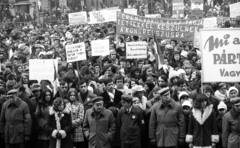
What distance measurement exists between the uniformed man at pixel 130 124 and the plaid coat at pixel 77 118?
709mm

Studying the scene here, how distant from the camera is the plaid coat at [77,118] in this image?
10.4 metres

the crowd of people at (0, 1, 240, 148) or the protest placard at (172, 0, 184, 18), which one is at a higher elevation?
the protest placard at (172, 0, 184, 18)

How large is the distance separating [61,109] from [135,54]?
654 cm

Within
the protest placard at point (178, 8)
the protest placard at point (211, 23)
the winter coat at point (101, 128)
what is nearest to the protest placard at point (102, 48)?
the protest placard at point (211, 23)

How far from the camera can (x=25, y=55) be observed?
18.9 metres

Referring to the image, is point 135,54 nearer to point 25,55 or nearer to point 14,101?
point 25,55

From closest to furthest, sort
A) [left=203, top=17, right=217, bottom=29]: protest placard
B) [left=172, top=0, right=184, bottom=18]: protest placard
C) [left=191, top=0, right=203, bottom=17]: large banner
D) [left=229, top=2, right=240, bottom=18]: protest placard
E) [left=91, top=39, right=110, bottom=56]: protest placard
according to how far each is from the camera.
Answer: [left=91, top=39, right=110, bottom=56]: protest placard
[left=229, top=2, right=240, bottom=18]: protest placard
[left=203, top=17, right=217, bottom=29]: protest placard
[left=191, top=0, right=203, bottom=17]: large banner
[left=172, top=0, right=184, bottom=18]: protest placard

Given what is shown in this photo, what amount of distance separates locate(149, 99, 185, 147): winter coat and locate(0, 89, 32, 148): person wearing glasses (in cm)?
235

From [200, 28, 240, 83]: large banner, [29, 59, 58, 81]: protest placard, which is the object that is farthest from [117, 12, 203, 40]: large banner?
[200, 28, 240, 83]: large banner

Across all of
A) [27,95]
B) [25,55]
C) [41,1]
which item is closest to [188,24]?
[25,55]

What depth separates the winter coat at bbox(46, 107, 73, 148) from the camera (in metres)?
10.1

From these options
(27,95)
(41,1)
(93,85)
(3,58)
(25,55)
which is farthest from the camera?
(41,1)

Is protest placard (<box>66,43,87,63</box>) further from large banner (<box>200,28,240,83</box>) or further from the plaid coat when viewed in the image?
large banner (<box>200,28,240,83</box>)

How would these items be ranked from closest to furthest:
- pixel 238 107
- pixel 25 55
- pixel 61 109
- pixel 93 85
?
pixel 238 107, pixel 61 109, pixel 93 85, pixel 25 55
